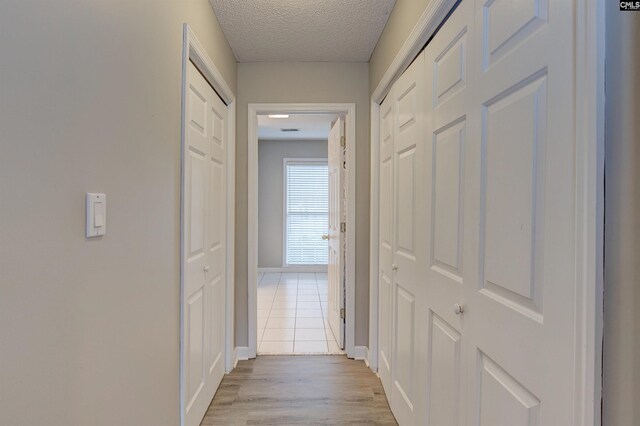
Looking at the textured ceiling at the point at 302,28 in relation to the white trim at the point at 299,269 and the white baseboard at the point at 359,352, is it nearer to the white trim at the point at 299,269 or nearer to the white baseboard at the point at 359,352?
the white baseboard at the point at 359,352

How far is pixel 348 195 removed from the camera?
2.95 meters

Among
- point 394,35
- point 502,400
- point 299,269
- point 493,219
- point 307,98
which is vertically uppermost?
point 394,35

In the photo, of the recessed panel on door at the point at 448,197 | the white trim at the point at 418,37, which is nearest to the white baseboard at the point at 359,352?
the recessed panel on door at the point at 448,197

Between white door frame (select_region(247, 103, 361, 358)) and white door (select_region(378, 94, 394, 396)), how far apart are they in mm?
336

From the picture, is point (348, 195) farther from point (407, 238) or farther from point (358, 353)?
point (358, 353)

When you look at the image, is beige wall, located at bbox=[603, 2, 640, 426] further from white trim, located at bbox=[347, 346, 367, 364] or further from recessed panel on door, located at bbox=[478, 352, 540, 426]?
white trim, located at bbox=[347, 346, 367, 364]

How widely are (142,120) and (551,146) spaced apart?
1227 millimetres

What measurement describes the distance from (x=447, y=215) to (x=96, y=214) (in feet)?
3.76

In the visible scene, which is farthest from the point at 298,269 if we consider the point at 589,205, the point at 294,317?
the point at 589,205

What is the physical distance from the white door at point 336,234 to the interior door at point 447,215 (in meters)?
1.55

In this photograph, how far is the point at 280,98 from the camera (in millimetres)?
2955

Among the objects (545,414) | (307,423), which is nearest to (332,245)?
(307,423)

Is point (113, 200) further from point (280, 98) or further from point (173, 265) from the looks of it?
point (280, 98)

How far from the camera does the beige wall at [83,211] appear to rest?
708 millimetres
